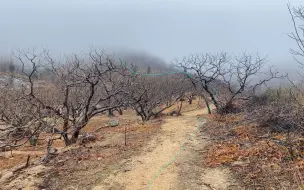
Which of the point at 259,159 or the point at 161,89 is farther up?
the point at 161,89

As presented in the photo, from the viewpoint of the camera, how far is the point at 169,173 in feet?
18.6

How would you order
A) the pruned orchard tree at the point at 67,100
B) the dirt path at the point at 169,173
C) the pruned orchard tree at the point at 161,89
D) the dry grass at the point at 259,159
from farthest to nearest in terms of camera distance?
the pruned orchard tree at the point at 161,89 → the pruned orchard tree at the point at 67,100 → the dirt path at the point at 169,173 → the dry grass at the point at 259,159

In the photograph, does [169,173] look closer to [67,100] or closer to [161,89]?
[67,100]

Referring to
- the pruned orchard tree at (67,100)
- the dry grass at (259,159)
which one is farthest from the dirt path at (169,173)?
the pruned orchard tree at (67,100)

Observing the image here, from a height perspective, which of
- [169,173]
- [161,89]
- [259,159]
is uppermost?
[161,89]

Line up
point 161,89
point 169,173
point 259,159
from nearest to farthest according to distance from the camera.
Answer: point 259,159
point 169,173
point 161,89

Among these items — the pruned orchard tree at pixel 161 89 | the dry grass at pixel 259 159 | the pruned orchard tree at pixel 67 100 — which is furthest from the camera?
the pruned orchard tree at pixel 161 89

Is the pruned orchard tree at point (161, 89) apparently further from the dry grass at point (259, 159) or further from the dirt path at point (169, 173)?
the dry grass at point (259, 159)

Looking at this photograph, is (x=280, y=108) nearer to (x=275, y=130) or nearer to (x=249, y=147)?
(x=275, y=130)

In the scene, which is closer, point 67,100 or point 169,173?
point 169,173

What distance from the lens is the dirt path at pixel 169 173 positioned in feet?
16.5

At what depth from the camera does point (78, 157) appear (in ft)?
23.2

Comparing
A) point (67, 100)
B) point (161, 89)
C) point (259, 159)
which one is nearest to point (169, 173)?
point (259, 159)

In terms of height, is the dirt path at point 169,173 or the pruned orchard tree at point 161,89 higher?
the pruned orchard tree at point 161,89
